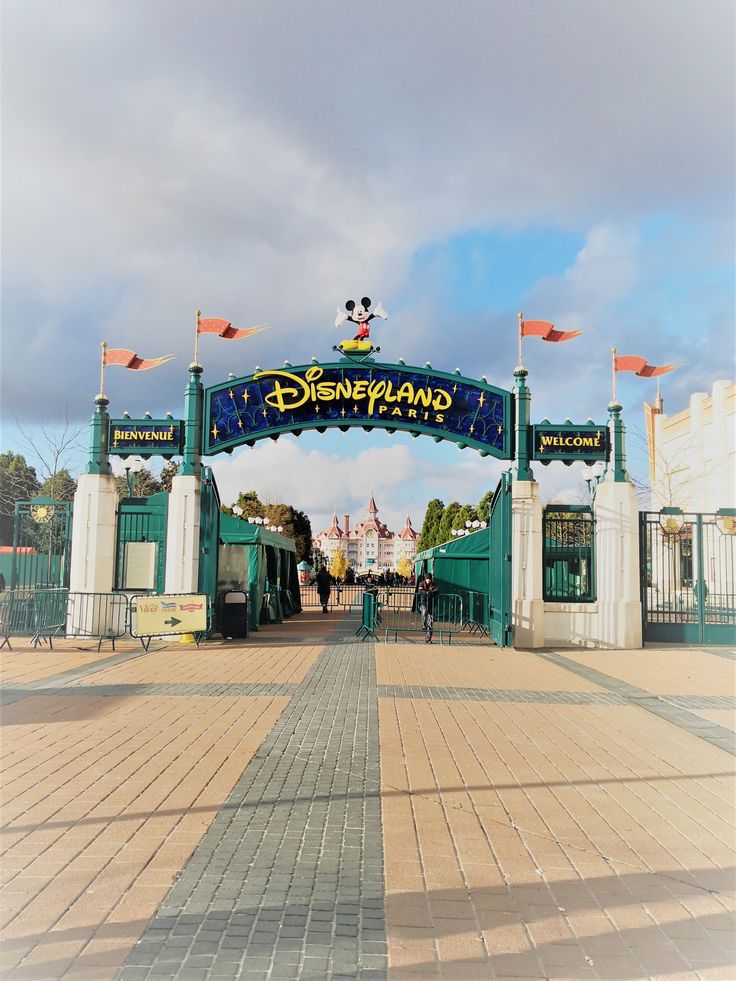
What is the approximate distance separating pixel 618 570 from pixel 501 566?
262 centimetres

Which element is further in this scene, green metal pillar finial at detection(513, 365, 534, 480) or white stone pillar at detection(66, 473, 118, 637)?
green metal pillar finial at detection(513, 365, 534, 480)

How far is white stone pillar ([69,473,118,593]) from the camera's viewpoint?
1686 cm

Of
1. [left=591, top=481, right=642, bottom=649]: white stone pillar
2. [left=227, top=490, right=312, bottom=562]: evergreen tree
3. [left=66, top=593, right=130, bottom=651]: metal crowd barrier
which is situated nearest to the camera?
[left=66, top=593, right=130, bottom=651]: metal crowd barrier

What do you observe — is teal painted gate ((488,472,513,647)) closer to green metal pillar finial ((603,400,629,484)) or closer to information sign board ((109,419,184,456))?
green metal pillar finial ((603,400,629,484))

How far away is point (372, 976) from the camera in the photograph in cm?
343

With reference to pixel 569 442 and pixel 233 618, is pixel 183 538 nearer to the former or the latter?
pixel 233 618

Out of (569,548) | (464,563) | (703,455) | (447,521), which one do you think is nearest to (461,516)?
(447,521)

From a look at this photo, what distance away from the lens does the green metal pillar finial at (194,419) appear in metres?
17.6

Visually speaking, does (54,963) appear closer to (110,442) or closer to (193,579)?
(193,579)

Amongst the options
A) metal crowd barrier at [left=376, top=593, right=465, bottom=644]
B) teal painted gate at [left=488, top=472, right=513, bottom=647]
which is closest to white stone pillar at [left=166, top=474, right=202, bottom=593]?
metal crowd barrier at [left=376, top=593, right=465, bottom=644]

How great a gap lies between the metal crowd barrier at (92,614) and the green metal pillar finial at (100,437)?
2.85m

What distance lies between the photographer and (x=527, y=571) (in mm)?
16734

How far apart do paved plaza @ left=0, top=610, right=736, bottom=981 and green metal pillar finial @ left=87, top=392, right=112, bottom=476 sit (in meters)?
7.98

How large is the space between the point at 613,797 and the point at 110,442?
14529 millimetres
